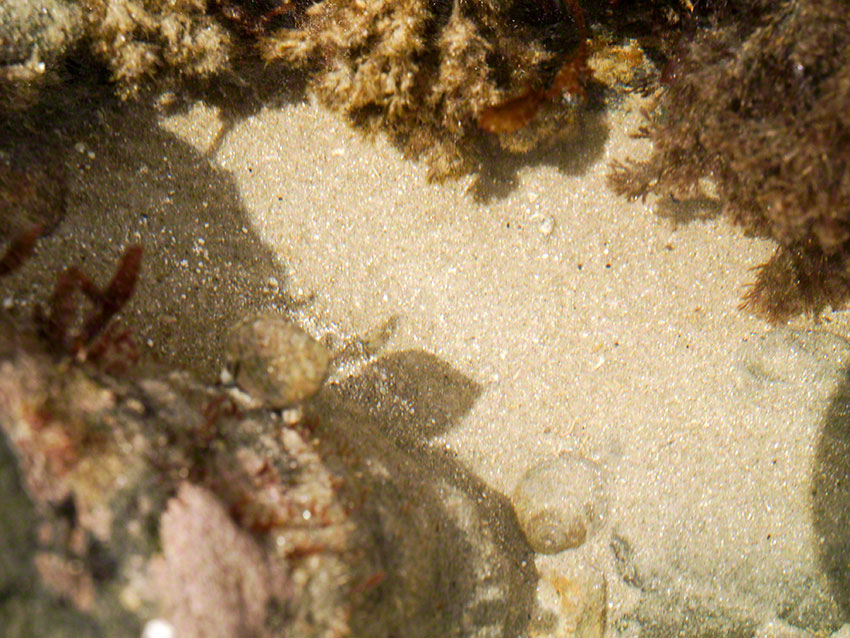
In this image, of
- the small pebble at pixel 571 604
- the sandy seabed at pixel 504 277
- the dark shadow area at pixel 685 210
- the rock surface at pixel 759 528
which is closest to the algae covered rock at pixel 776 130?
the dark shadow area at pixel 685 210


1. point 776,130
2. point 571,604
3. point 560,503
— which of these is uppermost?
point 776,130

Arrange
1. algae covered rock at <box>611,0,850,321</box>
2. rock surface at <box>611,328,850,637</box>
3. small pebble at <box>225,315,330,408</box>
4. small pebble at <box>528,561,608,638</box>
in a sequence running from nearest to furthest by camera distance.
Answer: small pebble at <box>225,315,330,408</box> → algae covered rock at <box>611,0,850,321</box> → small pebble at <box>528,561,608,638</box> → rock surface at <box>611,328,850,637</box>

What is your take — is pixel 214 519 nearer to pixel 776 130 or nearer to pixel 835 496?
pixel 776 130

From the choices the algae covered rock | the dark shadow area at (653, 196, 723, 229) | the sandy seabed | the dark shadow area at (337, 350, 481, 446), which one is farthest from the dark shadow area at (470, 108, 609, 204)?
the dark shadow area at (337, 350, 481, 446)

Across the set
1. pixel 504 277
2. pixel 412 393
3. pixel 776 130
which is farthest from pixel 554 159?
pixel 412 393

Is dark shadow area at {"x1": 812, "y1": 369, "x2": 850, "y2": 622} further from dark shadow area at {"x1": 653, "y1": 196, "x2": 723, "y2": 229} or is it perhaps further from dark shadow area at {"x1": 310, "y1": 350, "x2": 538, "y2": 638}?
dark shadow area at {"x1": 310, "y1": 350, "x2": 538, "y2": 638}

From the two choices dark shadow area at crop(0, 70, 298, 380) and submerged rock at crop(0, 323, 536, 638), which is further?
dark shadow area at crop(0, 70, 298, 380)
